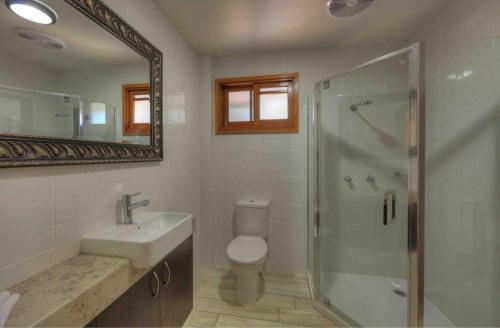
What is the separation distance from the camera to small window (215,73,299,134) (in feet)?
6.99

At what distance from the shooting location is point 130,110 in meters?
1.26

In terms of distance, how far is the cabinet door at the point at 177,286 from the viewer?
1190mm

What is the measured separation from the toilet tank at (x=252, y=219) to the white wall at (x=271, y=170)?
0.14 metres

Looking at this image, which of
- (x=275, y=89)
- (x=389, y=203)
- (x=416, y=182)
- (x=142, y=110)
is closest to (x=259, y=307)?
(x=389, y=203)

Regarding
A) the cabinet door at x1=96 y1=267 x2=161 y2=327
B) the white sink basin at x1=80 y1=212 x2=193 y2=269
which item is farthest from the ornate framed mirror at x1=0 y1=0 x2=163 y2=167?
the cabinet door at x1=96 y1=267 x2=161 y2=327

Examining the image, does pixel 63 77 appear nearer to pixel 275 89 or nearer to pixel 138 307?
pixel 138 307

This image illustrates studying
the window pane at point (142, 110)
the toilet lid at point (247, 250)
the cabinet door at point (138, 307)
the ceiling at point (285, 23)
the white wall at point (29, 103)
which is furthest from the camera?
the toilet lid at point (247, 250)

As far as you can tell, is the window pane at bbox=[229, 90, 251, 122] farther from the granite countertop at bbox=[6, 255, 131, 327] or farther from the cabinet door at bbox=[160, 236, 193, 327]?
the granite countertop at bbox=[6, 255, 131, 327]

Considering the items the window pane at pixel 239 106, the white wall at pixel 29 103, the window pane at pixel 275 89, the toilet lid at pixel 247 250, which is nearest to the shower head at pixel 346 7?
the window pane at pixel 275 89

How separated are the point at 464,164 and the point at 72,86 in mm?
2275

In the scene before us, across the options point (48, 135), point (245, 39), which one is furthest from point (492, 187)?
point (48, 135)

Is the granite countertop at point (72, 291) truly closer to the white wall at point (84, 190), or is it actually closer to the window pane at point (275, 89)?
the white wall at point (84, 190)

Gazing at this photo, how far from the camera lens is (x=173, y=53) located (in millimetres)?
1703

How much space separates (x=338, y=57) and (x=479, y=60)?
1.05 m
